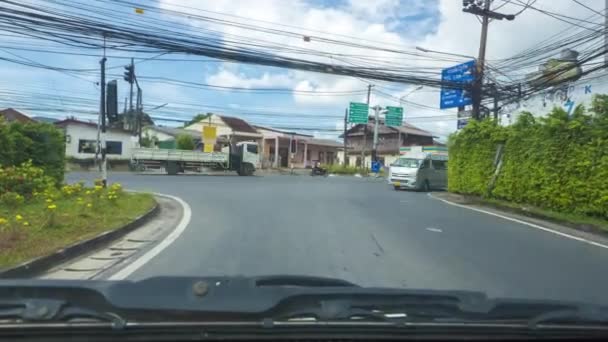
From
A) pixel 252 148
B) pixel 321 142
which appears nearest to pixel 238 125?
pixel 321 142

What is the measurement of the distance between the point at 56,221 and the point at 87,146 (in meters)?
35.7

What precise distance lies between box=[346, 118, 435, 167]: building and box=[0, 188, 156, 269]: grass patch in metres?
50.0

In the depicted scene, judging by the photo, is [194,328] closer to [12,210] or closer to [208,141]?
[12,210]

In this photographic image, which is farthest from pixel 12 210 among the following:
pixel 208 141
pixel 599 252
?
pixel 208 141

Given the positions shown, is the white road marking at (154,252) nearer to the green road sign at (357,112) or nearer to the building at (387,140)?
the green road sign at (357,112)

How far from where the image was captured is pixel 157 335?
235 cm

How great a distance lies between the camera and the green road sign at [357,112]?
43.4 metres

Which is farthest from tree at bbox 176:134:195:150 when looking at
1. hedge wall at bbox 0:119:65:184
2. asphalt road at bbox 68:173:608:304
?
asphalt road at bbox 68:173:608:304

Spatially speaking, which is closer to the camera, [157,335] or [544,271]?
[157,335]

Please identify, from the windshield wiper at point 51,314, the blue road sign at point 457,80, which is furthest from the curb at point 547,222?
the windshield wiper at point 51,314

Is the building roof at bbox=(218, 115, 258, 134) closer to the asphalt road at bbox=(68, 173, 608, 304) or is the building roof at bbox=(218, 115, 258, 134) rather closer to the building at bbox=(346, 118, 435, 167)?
the building at bbox=(346, 118, 435, 167)

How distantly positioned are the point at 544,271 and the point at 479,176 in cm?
1182

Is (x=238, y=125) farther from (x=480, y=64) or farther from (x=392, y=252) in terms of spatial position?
(x=392, y=252)

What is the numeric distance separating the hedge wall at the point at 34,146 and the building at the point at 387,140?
47607mm
